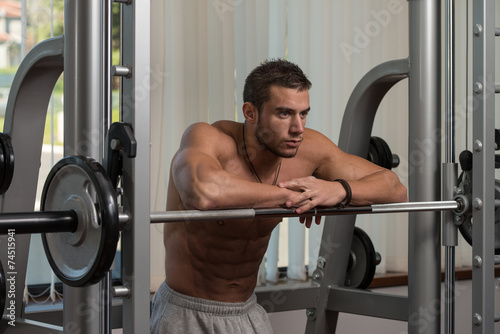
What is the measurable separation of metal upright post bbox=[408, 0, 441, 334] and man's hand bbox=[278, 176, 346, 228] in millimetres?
371

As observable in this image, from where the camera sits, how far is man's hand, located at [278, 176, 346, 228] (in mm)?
1571

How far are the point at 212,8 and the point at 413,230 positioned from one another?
1.20 m

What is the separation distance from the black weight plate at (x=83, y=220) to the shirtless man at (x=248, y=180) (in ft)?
1.93

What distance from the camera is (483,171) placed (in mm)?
1833

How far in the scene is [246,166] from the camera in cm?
206

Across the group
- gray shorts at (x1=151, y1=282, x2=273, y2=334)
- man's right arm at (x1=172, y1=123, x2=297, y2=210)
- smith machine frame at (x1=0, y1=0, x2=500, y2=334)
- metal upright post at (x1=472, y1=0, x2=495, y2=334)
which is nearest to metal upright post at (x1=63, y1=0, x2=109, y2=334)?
smith machine frame at (x1=0, y1=0, x2=500, y2=334)

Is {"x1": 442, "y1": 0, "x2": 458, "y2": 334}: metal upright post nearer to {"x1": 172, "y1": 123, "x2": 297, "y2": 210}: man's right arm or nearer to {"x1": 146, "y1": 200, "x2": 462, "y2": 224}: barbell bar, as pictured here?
{"x1": 146, "y1": 200, "x2": 462, "y2": 224}: barbell bar

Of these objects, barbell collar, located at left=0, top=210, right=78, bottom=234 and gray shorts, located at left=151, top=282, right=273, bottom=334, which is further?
gray shorts, located at left=151, top=282, right=273, bottom=334

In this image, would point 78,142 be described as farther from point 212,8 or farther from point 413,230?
point 212,8

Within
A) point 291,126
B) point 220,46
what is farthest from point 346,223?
point 220,46

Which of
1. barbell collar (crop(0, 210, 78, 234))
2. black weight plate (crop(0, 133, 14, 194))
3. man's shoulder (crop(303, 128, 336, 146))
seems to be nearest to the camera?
barbell collar (crop(0, 210, 78, 234))

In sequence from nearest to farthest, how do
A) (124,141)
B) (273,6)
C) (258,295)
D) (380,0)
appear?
(124,141) < (258,295) < (273,6) < (380,0)

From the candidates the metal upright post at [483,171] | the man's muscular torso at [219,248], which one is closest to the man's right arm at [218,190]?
the man's muscular torso at [219,248]

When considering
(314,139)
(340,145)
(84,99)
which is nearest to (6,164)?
(84,99)
